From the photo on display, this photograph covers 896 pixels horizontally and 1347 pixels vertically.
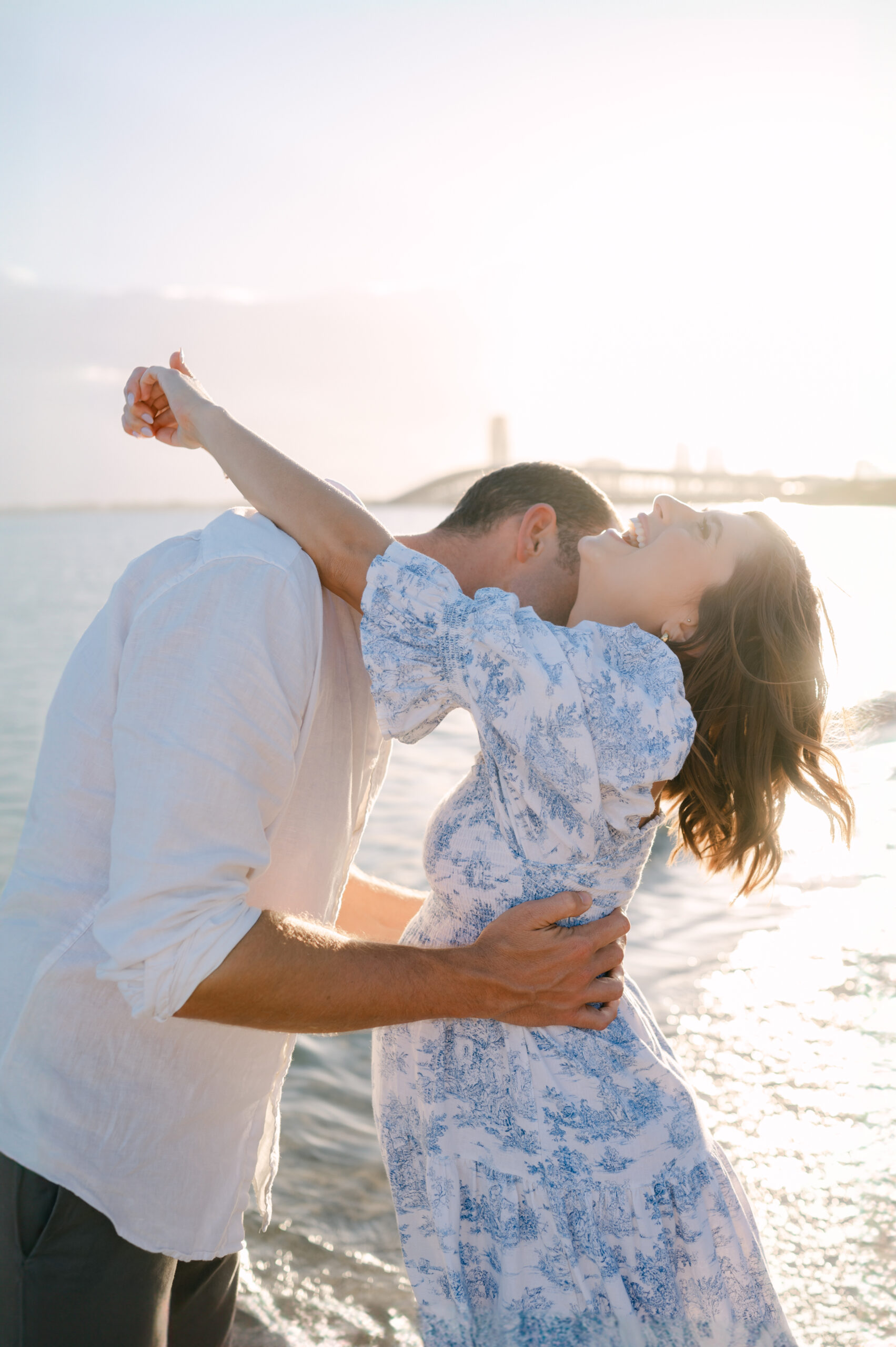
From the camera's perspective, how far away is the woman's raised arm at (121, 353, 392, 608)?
64.1 inches

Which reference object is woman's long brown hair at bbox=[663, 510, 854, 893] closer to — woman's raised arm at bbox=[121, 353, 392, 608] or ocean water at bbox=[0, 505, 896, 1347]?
ocean water at bbox=[0, 505, 896, 1347]

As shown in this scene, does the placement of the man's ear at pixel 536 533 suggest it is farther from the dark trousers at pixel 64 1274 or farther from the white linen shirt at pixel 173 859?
the dark trousers at pixel 64 1274

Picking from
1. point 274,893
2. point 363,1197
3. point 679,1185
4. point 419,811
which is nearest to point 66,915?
point 274,893

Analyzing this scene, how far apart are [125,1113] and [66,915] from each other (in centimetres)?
34

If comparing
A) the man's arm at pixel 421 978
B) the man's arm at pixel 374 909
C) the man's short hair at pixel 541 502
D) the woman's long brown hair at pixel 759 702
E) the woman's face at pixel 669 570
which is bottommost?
the man's arm at pixel 374 909

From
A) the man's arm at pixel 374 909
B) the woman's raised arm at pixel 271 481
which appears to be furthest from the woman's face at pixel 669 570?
the man's arm at pixel 374 909

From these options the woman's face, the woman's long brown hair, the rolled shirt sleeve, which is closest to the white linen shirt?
the rolled shirt sleeve

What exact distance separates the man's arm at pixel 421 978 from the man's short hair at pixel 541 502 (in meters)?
0.83

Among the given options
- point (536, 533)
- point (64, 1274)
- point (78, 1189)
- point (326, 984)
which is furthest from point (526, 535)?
point (64, 1274)

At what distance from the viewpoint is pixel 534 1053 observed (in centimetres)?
169

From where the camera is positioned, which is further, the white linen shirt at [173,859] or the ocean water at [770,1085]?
the ocean water at [770,1085]

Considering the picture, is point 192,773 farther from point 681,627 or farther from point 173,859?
point 681,627

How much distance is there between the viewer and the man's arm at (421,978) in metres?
1.42

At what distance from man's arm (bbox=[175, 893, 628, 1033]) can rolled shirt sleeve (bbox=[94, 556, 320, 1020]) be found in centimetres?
6
